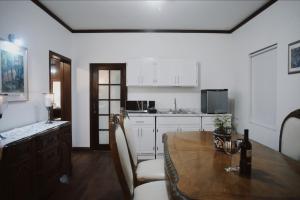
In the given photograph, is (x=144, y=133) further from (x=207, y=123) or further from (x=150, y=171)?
(x=150, y=171)

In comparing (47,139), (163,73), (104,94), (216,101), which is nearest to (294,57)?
(216,101)

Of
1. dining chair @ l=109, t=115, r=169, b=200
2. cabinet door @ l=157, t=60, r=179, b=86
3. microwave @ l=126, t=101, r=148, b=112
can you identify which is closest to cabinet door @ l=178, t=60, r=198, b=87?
cabinet door @ l=157, t=60, r=179, b=86

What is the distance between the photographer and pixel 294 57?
109 inches

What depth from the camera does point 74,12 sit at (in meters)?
3.69

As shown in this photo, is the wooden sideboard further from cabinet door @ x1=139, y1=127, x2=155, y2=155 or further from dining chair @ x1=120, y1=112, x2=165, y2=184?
cabinet door @ x1=139, y1=127, x2=155, y2=155

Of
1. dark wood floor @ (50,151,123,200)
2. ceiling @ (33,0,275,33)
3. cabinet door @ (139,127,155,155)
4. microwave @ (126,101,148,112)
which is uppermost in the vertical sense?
ceiling @ (33,0,275,33)

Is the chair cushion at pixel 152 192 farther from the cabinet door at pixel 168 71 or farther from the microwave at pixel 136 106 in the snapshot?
the cabinet door at pixel 168 71

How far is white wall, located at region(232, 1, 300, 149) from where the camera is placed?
110 inches

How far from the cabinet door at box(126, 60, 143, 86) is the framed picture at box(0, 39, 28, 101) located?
1.98 m

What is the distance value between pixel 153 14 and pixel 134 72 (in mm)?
1220

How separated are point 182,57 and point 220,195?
3975 mm

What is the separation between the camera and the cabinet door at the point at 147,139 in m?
4.20

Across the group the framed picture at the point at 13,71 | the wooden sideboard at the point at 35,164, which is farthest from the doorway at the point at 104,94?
the framed picture at the point at 13,71

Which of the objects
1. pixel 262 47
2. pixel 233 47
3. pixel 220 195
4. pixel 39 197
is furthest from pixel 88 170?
pixel 233 47
